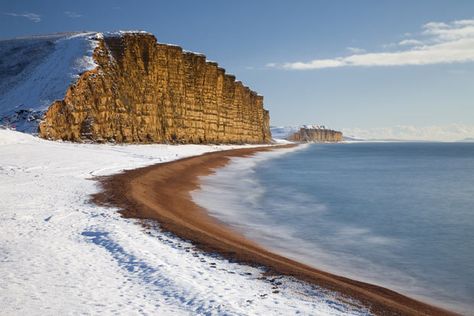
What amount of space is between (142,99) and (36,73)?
13.7 meters

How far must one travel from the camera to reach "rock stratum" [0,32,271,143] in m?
41.9

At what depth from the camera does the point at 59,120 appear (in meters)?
40.5

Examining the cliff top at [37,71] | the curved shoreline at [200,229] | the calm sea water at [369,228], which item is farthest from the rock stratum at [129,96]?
the calm sea water at [369,228]

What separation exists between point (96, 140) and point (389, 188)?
31712 millimetres

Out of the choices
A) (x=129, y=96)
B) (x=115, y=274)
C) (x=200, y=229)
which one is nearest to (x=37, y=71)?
(x=129, y=96)

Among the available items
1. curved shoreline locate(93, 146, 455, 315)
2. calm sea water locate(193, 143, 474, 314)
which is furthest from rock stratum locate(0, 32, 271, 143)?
calm sea water locate(193, 143, 474, 314)

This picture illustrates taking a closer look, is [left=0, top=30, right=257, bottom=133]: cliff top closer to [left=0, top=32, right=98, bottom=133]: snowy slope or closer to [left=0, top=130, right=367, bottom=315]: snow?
[left=0, top=32, right=98, bottom=133]: snowy slope

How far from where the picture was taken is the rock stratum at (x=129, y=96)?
41856mm

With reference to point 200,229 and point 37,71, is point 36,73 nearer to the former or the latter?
point 37,71

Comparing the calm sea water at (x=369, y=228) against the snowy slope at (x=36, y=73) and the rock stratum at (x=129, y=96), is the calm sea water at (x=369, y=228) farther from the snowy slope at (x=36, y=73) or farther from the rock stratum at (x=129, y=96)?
the snowy slope at (x=36, y=73)

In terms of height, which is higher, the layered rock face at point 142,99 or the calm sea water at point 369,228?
the layered rock face at point 142,99

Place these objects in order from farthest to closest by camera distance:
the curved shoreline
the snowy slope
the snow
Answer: the snowy slope < the curved shoreline < the snow

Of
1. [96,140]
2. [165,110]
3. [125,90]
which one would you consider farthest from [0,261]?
[165,110]

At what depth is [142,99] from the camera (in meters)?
55.2
